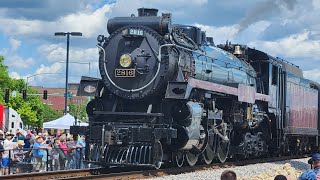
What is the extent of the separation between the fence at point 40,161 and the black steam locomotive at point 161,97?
2.00 m

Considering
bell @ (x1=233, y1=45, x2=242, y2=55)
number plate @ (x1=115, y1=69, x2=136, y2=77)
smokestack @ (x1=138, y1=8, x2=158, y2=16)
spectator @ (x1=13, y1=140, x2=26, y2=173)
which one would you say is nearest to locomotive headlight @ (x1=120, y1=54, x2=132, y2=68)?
number plate @ (x1=115, y1=69, x2=136, y2=77)

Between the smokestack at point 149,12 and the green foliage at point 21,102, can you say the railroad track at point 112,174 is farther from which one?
the green foliage at point 21,102

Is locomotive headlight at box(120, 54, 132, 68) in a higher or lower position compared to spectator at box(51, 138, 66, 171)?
higher

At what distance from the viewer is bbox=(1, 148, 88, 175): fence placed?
62.4 feet

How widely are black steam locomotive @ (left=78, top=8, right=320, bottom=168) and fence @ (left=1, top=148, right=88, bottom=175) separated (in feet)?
6.57

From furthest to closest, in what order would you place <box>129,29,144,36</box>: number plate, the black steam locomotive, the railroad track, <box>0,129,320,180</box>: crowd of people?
<box>0,129,320,180</box>: crowd of people
<box>129,29,144,36</box>: number plate
the black steam locomotive
the railroad track

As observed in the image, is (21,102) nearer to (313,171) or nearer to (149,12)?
(149,12)

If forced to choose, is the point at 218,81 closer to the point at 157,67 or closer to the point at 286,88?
the point at 157,67

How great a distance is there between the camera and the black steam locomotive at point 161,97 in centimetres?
1725

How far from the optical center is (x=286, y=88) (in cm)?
2759

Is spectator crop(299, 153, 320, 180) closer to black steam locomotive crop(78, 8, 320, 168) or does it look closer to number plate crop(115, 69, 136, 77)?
black steam locomotive crop(78, 8, 320, 168)

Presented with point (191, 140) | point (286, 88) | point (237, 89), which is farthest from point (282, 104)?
point (191, 140)

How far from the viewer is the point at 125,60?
1812 cm

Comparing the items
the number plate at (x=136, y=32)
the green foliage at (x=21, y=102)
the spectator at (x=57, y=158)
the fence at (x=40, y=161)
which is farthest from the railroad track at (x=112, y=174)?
the green foliage at (x=21, y=102)
